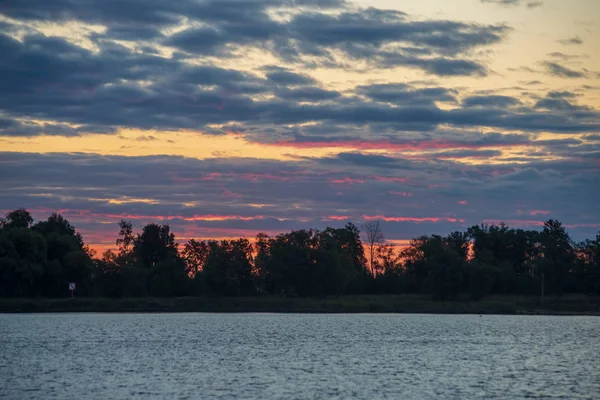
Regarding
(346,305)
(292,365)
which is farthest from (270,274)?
(292,365)

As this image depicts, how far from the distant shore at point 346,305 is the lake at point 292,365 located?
59.1 meters

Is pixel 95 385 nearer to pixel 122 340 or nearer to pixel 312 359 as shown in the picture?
pixel 312 359

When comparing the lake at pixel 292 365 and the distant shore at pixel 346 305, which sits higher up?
the distant shore at pixel 346 305

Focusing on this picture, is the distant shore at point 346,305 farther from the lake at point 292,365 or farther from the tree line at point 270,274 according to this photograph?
the lake at point 292,365

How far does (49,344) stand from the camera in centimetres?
8475

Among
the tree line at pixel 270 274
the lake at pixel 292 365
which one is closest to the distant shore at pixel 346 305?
the tree line at pixel 270 274

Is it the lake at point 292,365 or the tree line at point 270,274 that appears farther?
the tree line at point 270,274

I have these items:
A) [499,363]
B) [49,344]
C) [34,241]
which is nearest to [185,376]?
[499,363]

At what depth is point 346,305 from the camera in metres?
178

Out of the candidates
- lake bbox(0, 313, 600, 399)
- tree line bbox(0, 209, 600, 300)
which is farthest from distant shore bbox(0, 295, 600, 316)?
lake bbox(0, 313, 600, 399)

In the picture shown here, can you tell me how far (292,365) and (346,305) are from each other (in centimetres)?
11424

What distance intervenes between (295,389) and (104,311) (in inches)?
4861

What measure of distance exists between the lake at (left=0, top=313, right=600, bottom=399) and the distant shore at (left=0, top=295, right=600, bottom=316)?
59148 millimetres

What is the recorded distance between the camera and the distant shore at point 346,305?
16862cm
